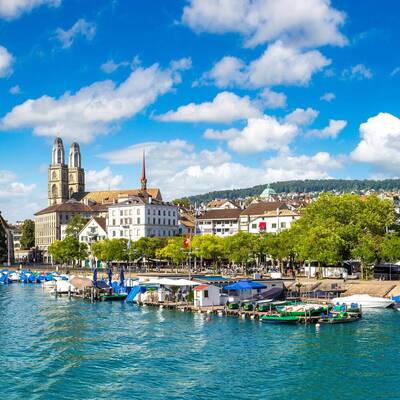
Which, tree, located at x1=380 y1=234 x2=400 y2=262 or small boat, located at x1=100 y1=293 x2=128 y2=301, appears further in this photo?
tree, located at x1=380 y1=234 x2=400 y2=262

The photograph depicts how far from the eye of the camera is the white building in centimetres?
14975

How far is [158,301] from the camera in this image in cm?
7475

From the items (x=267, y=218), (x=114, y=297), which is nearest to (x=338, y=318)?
(x=114, y=297)

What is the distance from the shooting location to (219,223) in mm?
165125

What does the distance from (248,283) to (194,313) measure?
8.30 metres

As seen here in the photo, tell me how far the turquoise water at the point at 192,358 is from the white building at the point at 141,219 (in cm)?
8490

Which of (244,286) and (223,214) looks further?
(223,214)

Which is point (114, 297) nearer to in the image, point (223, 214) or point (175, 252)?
point (175, 252)

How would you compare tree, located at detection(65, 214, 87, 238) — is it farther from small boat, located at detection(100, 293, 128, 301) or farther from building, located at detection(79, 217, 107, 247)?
small boat, located at detection(100, 293, 128, 301)

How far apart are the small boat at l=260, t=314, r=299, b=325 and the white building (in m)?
89.1

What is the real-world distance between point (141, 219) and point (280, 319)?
9389 cm

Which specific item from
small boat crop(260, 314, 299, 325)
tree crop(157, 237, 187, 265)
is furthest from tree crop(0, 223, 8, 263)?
small boat crop(260, 314, 299, 325)

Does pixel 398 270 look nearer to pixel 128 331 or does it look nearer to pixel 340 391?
pixel 128 331

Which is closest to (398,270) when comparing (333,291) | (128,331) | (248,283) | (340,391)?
(333,291)
